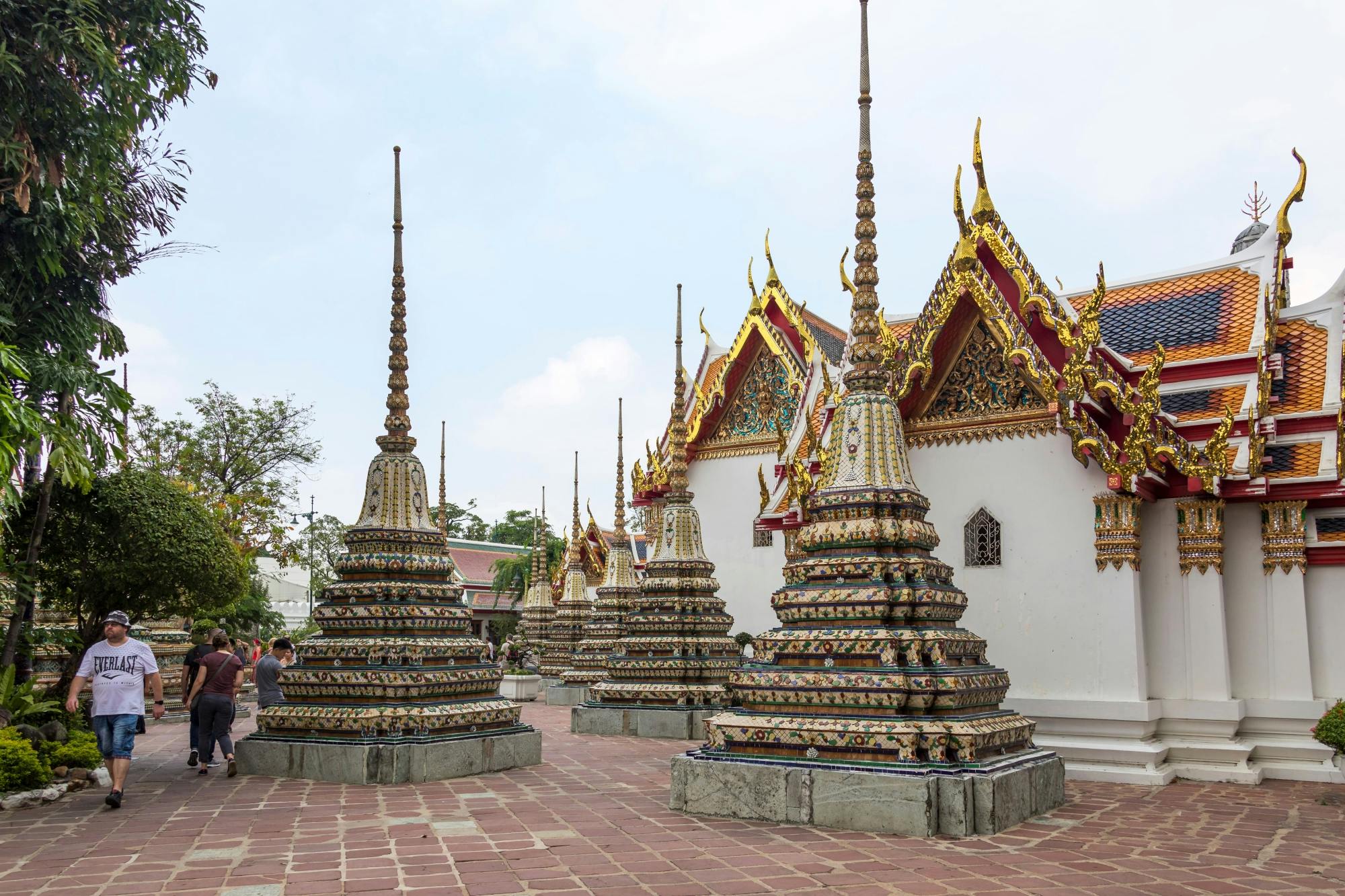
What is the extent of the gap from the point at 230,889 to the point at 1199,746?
331 inches

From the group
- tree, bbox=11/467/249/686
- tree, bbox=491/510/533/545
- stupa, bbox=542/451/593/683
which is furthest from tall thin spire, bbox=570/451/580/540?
tree, bbox=491/510/533/545

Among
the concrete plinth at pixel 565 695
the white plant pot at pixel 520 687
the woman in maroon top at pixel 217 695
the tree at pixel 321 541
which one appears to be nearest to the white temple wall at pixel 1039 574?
the woman in maroon top at pixel 217 695

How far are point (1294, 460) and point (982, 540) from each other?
9.77 ft

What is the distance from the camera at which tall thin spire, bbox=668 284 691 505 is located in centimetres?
1523

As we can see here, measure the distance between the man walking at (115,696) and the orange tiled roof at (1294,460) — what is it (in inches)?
390

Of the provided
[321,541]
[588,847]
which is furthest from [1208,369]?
[321,541]

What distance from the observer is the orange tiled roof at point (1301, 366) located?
11.0 m

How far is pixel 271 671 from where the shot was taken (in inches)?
457

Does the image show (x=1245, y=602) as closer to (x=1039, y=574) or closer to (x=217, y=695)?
(x=1039, y=574)

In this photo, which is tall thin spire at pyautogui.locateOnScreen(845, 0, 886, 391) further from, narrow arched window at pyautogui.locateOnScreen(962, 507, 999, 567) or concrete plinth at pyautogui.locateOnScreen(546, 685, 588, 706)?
concrete plinth at pyautogui.locateOnScreen(546, 685, 588, 706)

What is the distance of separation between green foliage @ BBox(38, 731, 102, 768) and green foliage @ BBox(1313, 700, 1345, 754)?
979 cm

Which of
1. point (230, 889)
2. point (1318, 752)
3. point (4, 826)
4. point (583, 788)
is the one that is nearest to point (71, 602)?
point (4, 826)

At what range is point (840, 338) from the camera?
24094mm

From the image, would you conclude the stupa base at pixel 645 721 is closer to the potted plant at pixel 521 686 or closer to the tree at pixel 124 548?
the tree at pixel 124 548
